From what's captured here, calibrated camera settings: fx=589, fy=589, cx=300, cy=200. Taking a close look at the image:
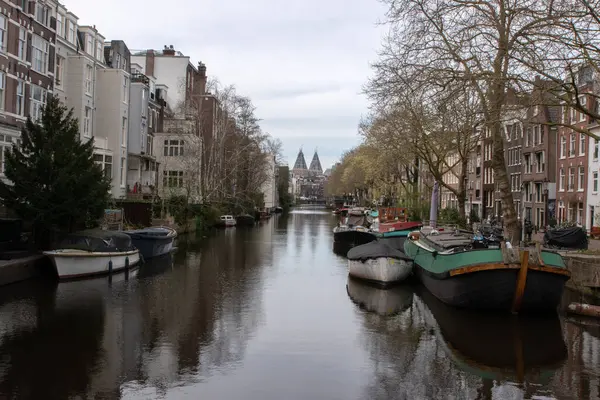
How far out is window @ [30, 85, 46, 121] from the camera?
30.6 meters

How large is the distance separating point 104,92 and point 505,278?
3583 centimetres

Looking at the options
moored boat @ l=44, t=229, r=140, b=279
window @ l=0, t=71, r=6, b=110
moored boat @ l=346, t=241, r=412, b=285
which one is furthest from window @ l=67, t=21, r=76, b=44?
moored boat @ l=346, t=241, r=412, b=285

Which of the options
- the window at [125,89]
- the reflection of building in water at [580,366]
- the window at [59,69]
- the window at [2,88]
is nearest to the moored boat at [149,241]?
the window at [2,88]

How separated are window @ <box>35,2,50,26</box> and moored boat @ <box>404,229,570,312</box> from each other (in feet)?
81.5

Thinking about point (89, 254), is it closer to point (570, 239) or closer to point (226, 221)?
point (570, 239)

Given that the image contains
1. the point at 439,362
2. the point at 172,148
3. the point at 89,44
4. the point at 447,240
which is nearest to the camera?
the point at 439,362

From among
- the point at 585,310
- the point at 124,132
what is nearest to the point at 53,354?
the point at 585,310

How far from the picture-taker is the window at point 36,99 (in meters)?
30.6

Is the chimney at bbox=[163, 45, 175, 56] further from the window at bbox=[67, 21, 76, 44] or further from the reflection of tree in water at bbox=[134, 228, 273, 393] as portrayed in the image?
the reflection of tree in water at bbox=[134, 228, 273, 393]

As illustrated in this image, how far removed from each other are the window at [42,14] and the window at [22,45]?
155cm

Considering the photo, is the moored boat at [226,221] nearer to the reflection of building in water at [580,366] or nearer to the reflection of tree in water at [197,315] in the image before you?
the reflection of tree in water at [197,315]

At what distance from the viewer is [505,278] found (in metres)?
16.3

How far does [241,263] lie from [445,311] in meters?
14.1

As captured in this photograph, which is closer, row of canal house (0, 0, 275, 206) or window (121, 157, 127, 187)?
row of canal house (0, 0, 275, 206)
